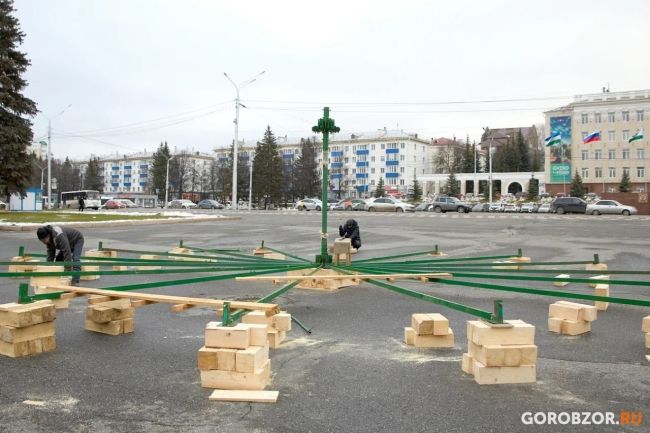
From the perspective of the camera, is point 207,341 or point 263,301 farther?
point 263,301

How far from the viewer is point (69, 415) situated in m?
3.98

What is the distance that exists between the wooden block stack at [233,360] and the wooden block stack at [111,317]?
240 centimetres

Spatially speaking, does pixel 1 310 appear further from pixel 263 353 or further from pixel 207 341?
pixel 263 353

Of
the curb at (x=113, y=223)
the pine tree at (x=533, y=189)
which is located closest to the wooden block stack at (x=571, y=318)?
the curb at (x=113, y=223)

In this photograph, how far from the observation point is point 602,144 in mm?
91438

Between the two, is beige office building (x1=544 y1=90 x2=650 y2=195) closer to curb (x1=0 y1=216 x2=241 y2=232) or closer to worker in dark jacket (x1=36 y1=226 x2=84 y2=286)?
curb (x1=0 y1=216 x2=241 y2=232)

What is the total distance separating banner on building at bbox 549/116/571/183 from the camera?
92.9m

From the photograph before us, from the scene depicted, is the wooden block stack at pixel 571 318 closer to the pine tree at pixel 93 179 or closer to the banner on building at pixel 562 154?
the banner on building at pixel 562 154

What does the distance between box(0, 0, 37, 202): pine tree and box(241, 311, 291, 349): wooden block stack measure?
3431 centimetres

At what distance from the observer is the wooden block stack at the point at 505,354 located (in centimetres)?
463

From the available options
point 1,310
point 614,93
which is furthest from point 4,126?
point 614,93

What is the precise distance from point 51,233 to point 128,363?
15.6 feet

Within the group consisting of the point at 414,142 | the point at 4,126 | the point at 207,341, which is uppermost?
the point at 414,142

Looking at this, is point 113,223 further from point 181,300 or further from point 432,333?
point 432,333
